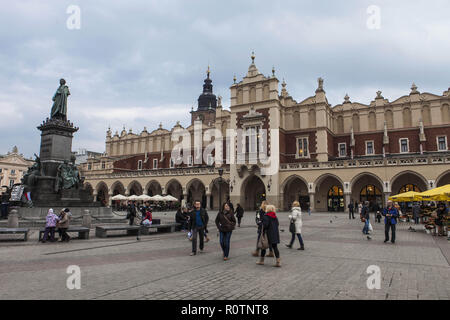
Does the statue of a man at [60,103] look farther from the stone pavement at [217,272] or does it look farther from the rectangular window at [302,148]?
the rectangular window at [302,148]

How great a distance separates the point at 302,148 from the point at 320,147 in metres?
2.29

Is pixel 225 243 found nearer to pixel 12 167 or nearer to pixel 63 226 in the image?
pixel 63 226

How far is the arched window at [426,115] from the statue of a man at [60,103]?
3680cm

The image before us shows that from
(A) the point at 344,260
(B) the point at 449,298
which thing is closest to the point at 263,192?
(A) the point at 344,260

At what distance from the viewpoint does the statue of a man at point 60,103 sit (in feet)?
61.2

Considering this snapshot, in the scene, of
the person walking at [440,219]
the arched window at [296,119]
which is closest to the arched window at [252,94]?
the arched window at [296,119]

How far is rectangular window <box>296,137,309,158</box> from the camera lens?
37.8 m

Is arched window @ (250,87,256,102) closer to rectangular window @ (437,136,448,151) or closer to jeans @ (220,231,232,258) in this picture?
rectangular window @ (437,136,448,151)

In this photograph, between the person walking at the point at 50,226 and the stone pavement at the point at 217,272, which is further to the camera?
the person walking at the point at 50,226

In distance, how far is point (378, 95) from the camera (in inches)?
1522

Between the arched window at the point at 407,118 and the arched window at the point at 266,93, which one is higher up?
the arched window at the point at 266,93

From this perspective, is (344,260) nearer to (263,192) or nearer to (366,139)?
(263,192)

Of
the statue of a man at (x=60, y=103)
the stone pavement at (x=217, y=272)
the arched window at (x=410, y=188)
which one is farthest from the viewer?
the arched window at (x=410, y=188)

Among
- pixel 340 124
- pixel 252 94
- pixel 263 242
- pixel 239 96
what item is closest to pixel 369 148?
pixel 340 124
